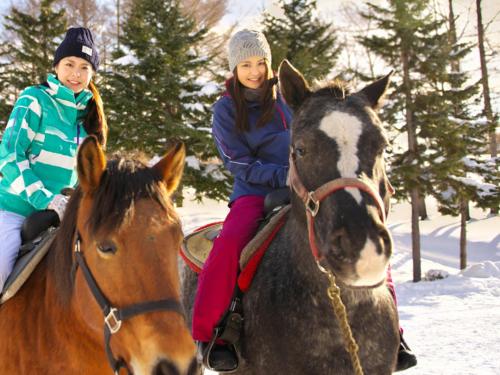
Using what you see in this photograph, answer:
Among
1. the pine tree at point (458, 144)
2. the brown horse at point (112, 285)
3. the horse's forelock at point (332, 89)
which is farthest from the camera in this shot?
the pine tree at point (458, 144)

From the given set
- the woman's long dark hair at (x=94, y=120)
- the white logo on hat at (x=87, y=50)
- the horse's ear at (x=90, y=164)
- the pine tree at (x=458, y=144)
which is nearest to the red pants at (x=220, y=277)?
the horse's ear at (x=90, y=164)

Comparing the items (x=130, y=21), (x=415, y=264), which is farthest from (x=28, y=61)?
(x=415, y=264)

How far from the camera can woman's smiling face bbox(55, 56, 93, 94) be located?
3.34 meters

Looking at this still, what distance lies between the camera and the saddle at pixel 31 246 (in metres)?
2.73

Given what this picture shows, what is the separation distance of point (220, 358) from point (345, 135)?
1.54 m

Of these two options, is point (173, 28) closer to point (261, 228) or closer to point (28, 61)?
point (28, 61)

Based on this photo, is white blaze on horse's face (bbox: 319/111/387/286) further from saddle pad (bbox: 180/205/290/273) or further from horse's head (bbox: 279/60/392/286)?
saddle pad (bbox: 180/205/290/273)

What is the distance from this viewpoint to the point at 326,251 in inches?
84.0

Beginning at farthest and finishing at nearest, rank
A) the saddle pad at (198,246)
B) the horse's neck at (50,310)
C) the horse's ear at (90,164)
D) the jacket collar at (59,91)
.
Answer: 1. the saddle pad at (198,246)
2. the jacket collar at (59,91)
3. the horse's neck at (50,310)
4. the horse's ear at (90,164)

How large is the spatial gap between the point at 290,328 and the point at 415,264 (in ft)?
50.4

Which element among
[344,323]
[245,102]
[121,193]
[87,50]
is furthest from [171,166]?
[87,50]

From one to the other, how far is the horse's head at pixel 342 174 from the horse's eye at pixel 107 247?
97 centimetres

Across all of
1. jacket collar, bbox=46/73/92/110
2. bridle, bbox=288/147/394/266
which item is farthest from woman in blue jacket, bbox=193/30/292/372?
jacket collar, bbox=46/73/92/110

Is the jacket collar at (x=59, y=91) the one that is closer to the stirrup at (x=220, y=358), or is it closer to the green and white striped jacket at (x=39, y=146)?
the green and white striped jacket at (x=39, y=146)
